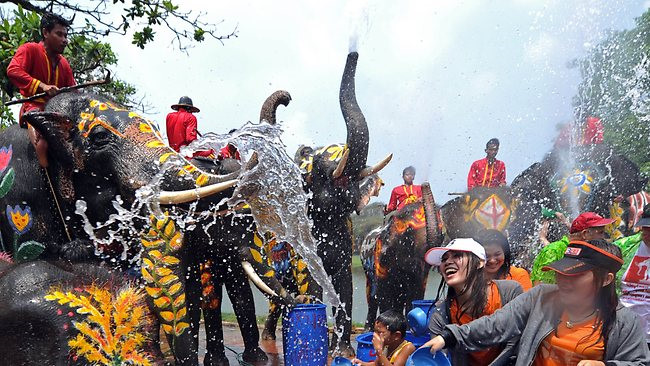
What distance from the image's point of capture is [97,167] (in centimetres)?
448

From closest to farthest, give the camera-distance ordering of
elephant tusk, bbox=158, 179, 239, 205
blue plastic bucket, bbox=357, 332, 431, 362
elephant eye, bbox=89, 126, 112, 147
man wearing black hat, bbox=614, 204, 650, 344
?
man wearing black hat, bbox=614, 204, 650, 344, blue plastic bucket, bbox=357, 332, 431, 362, elephant tusk, bbox=158, 179, 239, 205, elephant eye, bbox=89, 126, 112, 147

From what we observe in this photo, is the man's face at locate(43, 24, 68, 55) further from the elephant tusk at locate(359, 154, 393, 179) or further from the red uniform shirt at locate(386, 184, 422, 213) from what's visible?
the red uniform shirt at locate(386, 184, 422, 213)

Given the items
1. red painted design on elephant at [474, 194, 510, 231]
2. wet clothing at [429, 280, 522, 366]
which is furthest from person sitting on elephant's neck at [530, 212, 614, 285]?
red painted design on elephant at [474, 194, 510, 231]

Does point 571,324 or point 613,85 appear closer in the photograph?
point 571,324

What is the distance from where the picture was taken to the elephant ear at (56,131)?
435 centimetres

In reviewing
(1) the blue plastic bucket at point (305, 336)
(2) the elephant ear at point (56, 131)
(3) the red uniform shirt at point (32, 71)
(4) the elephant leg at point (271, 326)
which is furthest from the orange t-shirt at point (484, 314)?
(4) the elephant leg at point (271, 326)

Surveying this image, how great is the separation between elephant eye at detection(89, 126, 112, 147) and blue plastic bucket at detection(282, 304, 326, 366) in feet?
5.86

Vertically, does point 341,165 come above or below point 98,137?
below

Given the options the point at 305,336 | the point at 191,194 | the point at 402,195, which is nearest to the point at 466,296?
the point at 191,194

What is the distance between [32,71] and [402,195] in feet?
17.1

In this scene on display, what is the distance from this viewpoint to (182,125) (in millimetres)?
6719

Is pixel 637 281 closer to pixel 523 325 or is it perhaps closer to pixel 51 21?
pixel 523 325

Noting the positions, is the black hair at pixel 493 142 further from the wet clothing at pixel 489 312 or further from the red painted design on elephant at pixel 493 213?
the wet clothing at pixel 489 312

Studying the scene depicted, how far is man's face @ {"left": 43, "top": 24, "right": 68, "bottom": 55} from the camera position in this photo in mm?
4766
